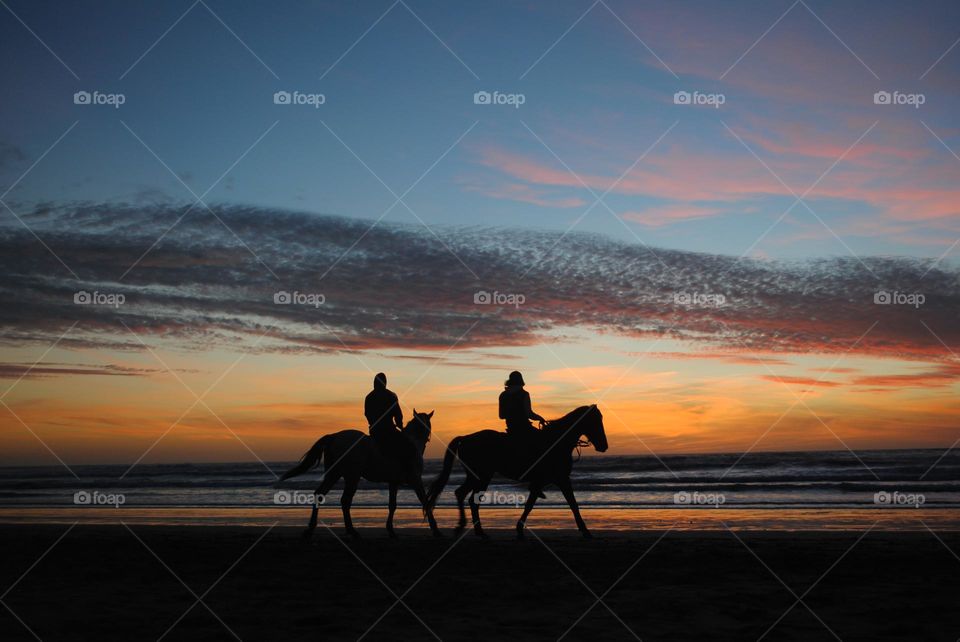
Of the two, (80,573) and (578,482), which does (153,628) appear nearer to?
(80,573)

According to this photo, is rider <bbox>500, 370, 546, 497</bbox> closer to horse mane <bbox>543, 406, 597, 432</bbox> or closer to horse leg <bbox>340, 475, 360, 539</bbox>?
horse mane <bbox>543, 406, 597, 432</bbox>

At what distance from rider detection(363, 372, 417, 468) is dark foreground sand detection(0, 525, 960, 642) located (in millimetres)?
1640

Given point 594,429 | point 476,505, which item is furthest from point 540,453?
point 476,505

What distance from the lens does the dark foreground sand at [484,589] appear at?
713 centimetres

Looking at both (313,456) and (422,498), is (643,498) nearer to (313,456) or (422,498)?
(422,498)

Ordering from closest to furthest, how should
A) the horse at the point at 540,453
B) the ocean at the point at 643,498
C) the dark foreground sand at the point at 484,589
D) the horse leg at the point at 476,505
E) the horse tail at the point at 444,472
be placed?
the dark foreground sand at the point at 484,589, the horse leg at the point at 476,505, the horse at the point at 540,453, the horse tail at the point at 444,472, the ocean at the point at 643,498

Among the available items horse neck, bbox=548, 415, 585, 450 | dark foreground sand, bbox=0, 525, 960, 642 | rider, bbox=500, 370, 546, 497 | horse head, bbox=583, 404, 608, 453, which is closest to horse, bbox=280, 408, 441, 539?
dark foreground sand, bbox=0, 525, 960, 642

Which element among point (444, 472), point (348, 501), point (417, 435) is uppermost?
point (417, 435)

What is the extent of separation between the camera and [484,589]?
9086 millimetres

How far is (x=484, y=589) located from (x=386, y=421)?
19.0 ft

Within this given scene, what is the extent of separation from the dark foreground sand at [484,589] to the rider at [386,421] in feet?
5.38

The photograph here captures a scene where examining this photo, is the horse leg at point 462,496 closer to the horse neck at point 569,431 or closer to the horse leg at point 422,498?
the horse leg at point 422,498

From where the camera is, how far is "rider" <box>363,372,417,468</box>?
14.5 m

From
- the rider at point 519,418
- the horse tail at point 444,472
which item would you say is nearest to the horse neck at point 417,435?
the horse tail at point 444,472
